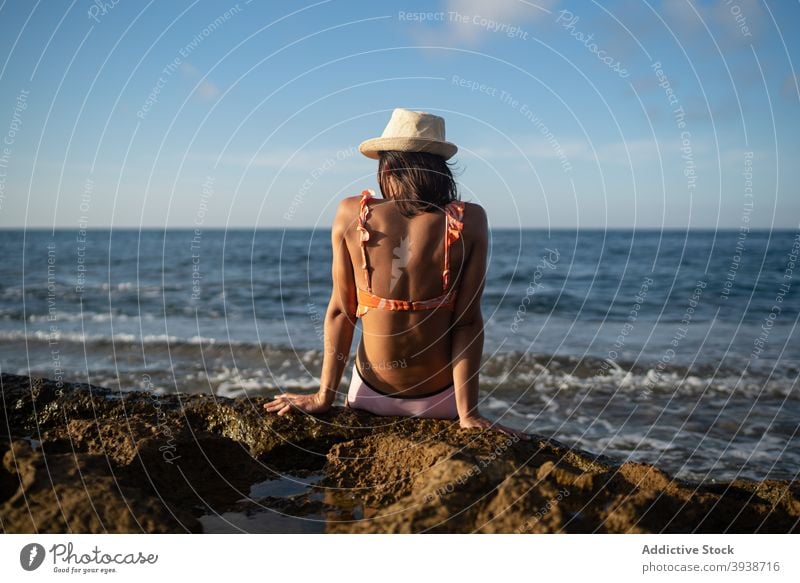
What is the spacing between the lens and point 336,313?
4.00 m

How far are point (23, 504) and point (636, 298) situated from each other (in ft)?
55.4

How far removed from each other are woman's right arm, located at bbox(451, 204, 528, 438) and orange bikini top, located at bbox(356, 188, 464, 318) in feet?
0.17

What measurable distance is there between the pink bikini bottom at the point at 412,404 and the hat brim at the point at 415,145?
136 cm

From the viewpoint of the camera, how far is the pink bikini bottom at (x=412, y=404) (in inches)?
155

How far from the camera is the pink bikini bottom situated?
3947mm

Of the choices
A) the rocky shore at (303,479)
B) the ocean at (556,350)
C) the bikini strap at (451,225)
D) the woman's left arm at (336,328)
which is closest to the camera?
the rocky shore at (303,479)

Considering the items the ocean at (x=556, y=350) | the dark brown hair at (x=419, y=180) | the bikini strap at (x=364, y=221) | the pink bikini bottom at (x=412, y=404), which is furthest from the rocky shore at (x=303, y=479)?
the ocean at (x=556, y=350)

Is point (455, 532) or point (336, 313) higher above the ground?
point (336, 313)

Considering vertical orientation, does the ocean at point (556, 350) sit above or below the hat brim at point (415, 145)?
below
